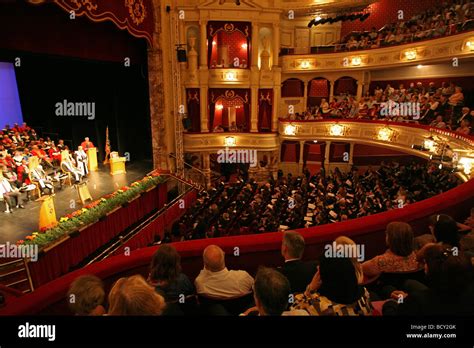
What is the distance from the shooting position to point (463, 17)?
12.8 meters

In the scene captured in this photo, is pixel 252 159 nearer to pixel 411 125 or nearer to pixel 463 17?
pixel 411 125

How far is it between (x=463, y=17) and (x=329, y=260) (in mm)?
14846

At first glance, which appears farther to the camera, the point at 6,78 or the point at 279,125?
the point at 279,125

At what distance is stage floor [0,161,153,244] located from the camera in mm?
9164

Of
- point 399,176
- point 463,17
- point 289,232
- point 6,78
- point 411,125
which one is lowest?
point 399,176

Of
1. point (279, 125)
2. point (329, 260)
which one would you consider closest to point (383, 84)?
point (279, 125)

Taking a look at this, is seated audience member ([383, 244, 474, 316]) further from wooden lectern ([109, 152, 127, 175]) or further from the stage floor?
wooden lectern ([109, 152, 127, 175])

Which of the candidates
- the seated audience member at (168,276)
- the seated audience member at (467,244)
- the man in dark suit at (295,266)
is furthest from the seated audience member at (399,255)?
the seated audience member at (168,276)

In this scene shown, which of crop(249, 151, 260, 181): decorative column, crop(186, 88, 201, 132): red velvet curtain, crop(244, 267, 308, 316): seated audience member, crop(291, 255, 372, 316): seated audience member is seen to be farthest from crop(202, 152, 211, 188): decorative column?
crop(244, 267, 308, 316): seated audience member

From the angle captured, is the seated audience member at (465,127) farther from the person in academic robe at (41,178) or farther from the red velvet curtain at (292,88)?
the person in academic robe at (41,178)

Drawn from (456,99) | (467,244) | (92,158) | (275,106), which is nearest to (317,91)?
(275,106)

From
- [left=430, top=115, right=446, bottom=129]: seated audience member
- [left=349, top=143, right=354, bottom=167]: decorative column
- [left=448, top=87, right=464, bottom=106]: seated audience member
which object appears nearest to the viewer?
[left=430, top=115, right=446, bottom=129]: seated audience member
